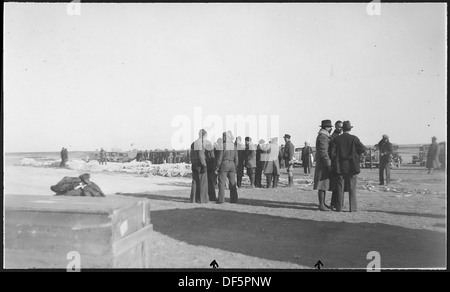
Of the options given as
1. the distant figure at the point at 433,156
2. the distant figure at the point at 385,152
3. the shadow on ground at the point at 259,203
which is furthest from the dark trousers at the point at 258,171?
the distant figure at the point at 433,156

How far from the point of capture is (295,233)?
5898 mm

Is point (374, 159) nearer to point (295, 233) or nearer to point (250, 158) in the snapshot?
point (250, 158)

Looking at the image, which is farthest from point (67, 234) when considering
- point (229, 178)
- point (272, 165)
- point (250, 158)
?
point (250, 158)

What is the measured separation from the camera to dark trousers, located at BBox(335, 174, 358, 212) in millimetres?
7629

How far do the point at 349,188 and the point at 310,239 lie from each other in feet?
8.07

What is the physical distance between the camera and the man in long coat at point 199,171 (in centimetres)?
890

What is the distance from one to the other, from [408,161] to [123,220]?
25.0 meters

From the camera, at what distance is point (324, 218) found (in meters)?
7.00

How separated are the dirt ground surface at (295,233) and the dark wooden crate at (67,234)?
1.04 metres

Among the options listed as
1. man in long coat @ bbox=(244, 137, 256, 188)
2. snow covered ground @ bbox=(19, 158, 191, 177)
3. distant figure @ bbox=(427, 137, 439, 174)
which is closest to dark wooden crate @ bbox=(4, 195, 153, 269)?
man in long coat @ bbox=(244, 137, 256, 188)

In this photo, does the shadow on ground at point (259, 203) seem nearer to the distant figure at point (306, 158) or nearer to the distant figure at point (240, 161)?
the distant figure at point (240, 161)
